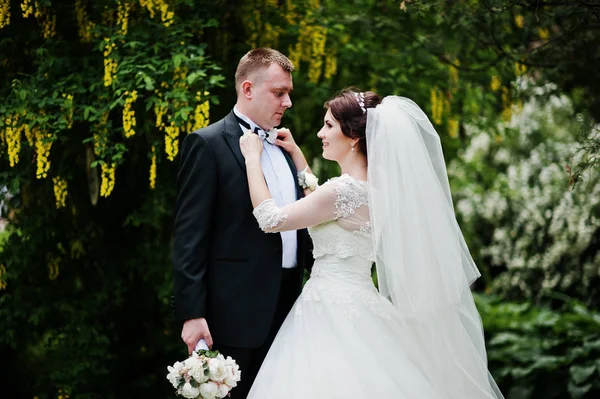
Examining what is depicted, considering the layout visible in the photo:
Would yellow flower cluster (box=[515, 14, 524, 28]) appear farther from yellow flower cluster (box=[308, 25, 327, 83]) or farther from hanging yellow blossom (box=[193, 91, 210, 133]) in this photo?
hanging yellow blossom (box=[193, 91, 210, 133])

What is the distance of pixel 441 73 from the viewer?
243 inches

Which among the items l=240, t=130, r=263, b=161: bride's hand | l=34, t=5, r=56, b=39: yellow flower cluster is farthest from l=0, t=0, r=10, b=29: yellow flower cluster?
l=240, t=130, r=263, b=161: bride's hand

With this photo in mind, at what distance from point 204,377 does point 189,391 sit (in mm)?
86

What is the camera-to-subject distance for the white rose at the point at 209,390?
3.04m

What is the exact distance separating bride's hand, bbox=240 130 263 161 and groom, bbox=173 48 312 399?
0.05m

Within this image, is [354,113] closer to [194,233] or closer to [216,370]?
[194,233]

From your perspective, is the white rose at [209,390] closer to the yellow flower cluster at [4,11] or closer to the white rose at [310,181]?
the white rose at [310,181]

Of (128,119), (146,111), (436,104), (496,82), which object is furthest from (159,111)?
(496,82)

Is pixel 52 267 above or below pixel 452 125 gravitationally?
below

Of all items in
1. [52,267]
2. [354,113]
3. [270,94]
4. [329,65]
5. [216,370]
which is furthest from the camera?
[329,65]

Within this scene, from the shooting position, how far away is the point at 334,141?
3.57 metres

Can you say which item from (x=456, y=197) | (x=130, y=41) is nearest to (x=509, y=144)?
(x=456, y=197)

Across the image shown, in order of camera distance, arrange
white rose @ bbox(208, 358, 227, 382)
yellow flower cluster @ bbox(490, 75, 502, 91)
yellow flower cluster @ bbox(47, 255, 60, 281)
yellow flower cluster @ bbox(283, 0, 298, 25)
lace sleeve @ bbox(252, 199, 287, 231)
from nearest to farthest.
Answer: white rose @ bbox(208, 358, 227, 382) < lace sleeve @ bbox(252, 199, 287, 231) < yellow flower cluster @ bbox(47, 255, 60, 281) < yellow flower cluster @ bbox(283, 0, 298, 25) < yellow flower cluster @ bbox(490, 75, 502, 91)

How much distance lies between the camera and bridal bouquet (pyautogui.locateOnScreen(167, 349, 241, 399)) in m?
A: 3.05
